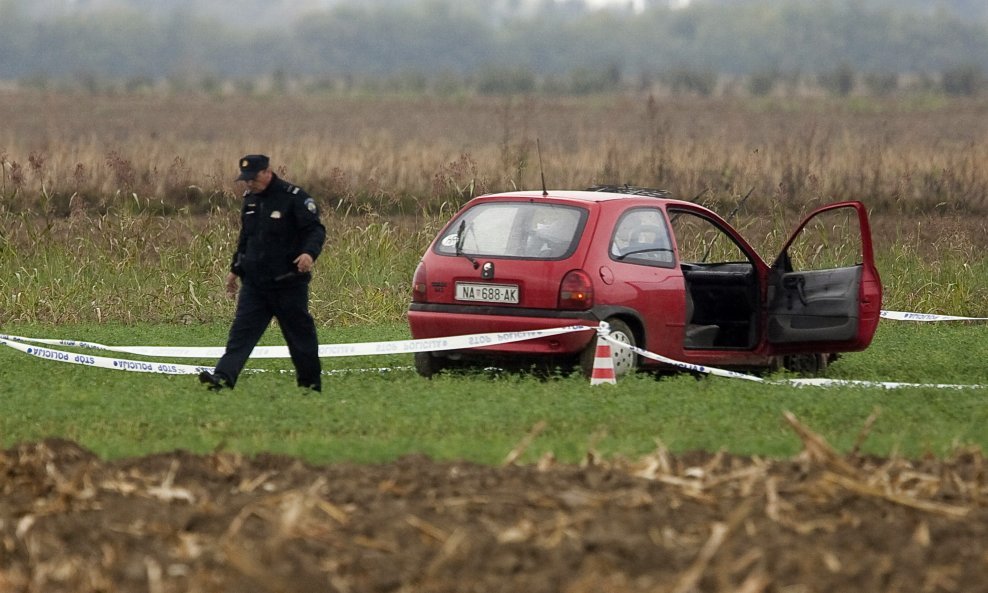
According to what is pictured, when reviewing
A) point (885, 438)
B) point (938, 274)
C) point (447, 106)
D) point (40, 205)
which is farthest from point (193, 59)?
point (885, 438)

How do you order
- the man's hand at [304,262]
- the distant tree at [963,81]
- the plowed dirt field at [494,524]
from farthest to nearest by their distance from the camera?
the distant tree at [963,81] < the man's hand at [304,262] < the plowed dirt field at [494,524]

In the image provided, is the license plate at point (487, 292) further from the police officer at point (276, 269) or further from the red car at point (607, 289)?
the police officer at point (276, 269)

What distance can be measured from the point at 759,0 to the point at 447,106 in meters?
98.4

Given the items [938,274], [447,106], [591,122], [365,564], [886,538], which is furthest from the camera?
[447,106]

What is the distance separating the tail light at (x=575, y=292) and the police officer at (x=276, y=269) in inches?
71.3

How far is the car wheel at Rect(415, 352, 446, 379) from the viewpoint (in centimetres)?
1299

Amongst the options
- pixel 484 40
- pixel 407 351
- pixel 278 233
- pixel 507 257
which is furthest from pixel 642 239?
pixel 484 40

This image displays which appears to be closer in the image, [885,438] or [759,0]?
[885,438]

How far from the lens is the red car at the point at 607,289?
12.4 m

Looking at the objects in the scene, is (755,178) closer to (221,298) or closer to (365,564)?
(221,298)

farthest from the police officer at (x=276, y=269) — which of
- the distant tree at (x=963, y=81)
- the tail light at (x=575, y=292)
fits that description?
the distant tree at (x=963, y=81)

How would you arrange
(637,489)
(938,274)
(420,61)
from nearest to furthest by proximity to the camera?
(637,489) < (938,274) < (420,61)

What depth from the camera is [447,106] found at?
2640 inches

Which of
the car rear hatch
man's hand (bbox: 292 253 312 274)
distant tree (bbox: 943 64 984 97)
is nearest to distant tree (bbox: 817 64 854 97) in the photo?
distant tree (bbox: 943 64 984 97)
